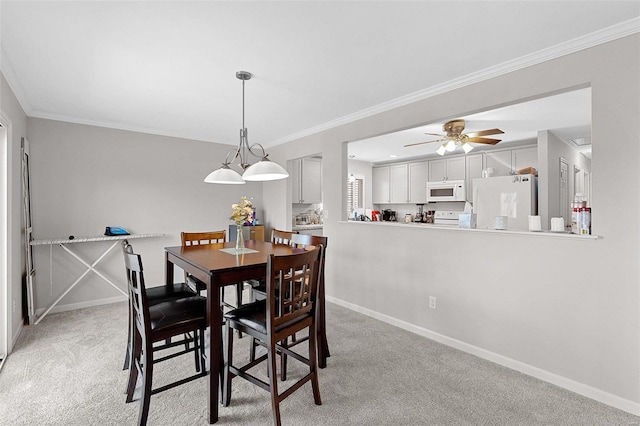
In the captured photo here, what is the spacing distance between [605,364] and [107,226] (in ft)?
16.8

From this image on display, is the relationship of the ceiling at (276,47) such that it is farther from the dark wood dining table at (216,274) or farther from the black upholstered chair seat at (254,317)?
the black upholstered chair seat at (254,317)

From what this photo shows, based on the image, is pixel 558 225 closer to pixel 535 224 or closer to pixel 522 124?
pixel 535 224

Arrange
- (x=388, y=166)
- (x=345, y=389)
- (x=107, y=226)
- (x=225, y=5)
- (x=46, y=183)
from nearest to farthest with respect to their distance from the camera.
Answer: (x=225, y=5) → (x=345, y=389) → (x=46, y=183) → (x=107, y=226) → (x=388, y=166)

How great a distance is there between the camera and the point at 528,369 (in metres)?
2.31

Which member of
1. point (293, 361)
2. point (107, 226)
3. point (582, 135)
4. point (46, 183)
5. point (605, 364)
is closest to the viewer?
point (605, 364)

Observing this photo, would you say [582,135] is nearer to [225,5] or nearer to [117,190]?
[225,5]

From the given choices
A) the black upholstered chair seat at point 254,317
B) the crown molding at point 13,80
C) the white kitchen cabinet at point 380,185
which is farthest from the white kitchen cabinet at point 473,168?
the crown molding at point 13,80

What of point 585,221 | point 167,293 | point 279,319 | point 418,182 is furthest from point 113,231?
point 418,182

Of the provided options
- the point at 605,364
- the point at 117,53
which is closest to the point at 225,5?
the point at 117,53

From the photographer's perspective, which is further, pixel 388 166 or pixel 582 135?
pixel 388 166

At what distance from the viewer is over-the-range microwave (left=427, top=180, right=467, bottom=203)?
560 centimetres

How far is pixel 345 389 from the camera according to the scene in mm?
2123

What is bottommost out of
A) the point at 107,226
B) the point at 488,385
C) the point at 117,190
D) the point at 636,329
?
the point at 488,385

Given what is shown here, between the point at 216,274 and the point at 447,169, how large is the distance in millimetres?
5253
